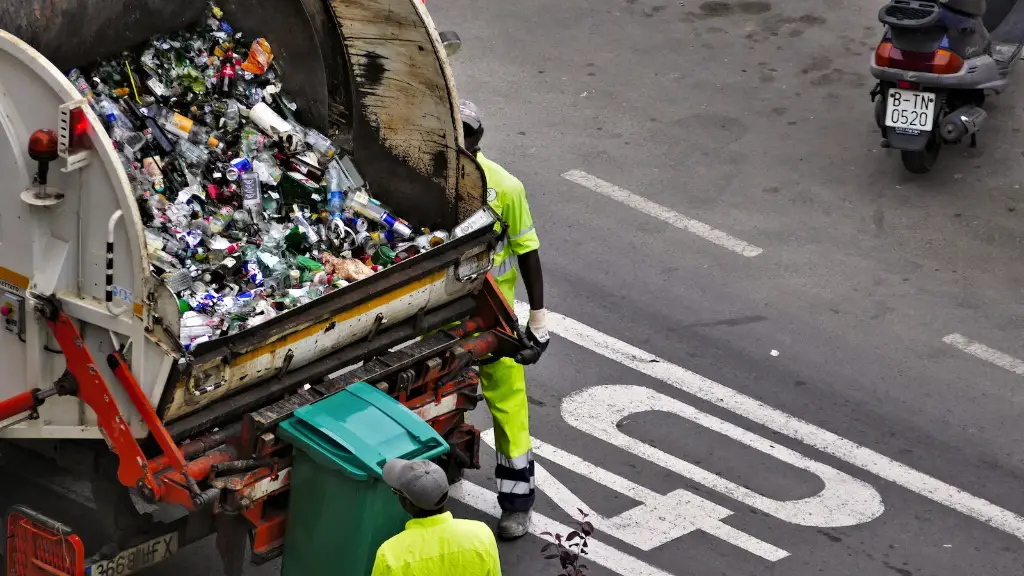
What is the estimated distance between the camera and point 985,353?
8.48 m

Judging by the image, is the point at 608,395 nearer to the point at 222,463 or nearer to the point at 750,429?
the point at 750,429

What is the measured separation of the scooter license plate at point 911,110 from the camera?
9781 mm

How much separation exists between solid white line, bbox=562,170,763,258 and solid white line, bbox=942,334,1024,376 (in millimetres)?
1302

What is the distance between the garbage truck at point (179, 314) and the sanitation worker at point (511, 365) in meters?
0.18

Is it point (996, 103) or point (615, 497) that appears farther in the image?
point (996, 103)

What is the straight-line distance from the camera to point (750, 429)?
25.6ft

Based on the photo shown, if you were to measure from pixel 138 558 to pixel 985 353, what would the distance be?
463 cm

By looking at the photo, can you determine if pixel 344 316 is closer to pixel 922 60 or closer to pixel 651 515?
pixel 651 515

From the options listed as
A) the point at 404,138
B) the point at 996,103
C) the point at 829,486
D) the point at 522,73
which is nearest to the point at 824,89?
the point at 996,103

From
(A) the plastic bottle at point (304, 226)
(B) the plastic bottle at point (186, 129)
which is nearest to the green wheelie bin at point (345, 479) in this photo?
(A) the plastic bottle at point (304, 226)

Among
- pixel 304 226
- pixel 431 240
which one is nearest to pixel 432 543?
pixel 431 240

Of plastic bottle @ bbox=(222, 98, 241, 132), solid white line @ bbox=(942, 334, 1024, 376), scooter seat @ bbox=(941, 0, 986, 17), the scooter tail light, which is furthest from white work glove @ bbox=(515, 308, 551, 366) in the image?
scooter seat @ bbox=(941, 0, 986, 17)

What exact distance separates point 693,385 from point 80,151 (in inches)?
148

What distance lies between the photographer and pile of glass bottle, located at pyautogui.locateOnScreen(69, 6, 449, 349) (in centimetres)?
623
